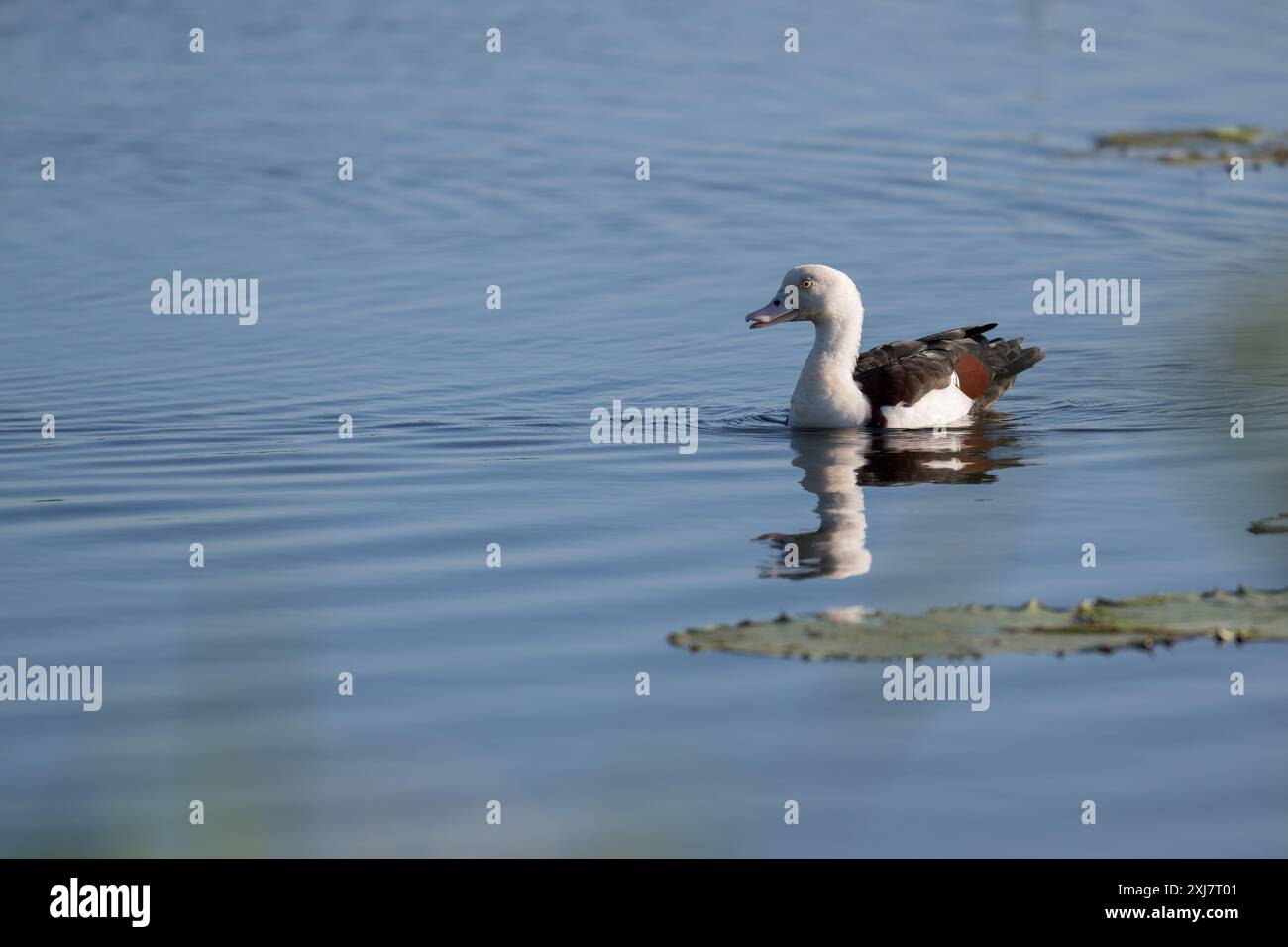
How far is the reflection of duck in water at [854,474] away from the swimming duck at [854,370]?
0.15 meters

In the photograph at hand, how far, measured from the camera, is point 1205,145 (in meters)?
24.7

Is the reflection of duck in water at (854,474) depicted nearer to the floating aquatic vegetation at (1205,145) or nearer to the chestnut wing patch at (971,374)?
the chestnut wing patch at (971,374)

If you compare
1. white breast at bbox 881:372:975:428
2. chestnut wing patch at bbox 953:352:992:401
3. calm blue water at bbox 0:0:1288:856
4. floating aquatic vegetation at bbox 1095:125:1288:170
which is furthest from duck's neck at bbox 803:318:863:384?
floating aquatic vegetation at bbox 1095:125:1288:170

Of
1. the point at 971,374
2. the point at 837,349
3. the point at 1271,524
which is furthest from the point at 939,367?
the point at 1271,524

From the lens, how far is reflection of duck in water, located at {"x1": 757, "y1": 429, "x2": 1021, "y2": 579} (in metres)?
10.1

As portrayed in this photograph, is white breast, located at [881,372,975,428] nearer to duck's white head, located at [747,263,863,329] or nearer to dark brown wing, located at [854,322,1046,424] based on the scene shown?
dark brown wing, located at [854,322,1046,424]

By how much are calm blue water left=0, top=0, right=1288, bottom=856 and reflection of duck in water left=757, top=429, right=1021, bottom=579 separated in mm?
58

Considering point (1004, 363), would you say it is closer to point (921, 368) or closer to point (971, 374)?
point (971, 374)

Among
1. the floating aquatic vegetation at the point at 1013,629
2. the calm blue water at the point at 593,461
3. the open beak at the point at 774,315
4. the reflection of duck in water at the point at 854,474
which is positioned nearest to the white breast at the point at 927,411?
the reflection of duck in water at the point at 854,474

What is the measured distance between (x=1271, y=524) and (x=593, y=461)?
7089 millimetres

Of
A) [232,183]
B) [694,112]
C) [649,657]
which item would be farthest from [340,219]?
[649,657]

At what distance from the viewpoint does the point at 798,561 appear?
1011cm

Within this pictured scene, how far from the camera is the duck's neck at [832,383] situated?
13.6m
